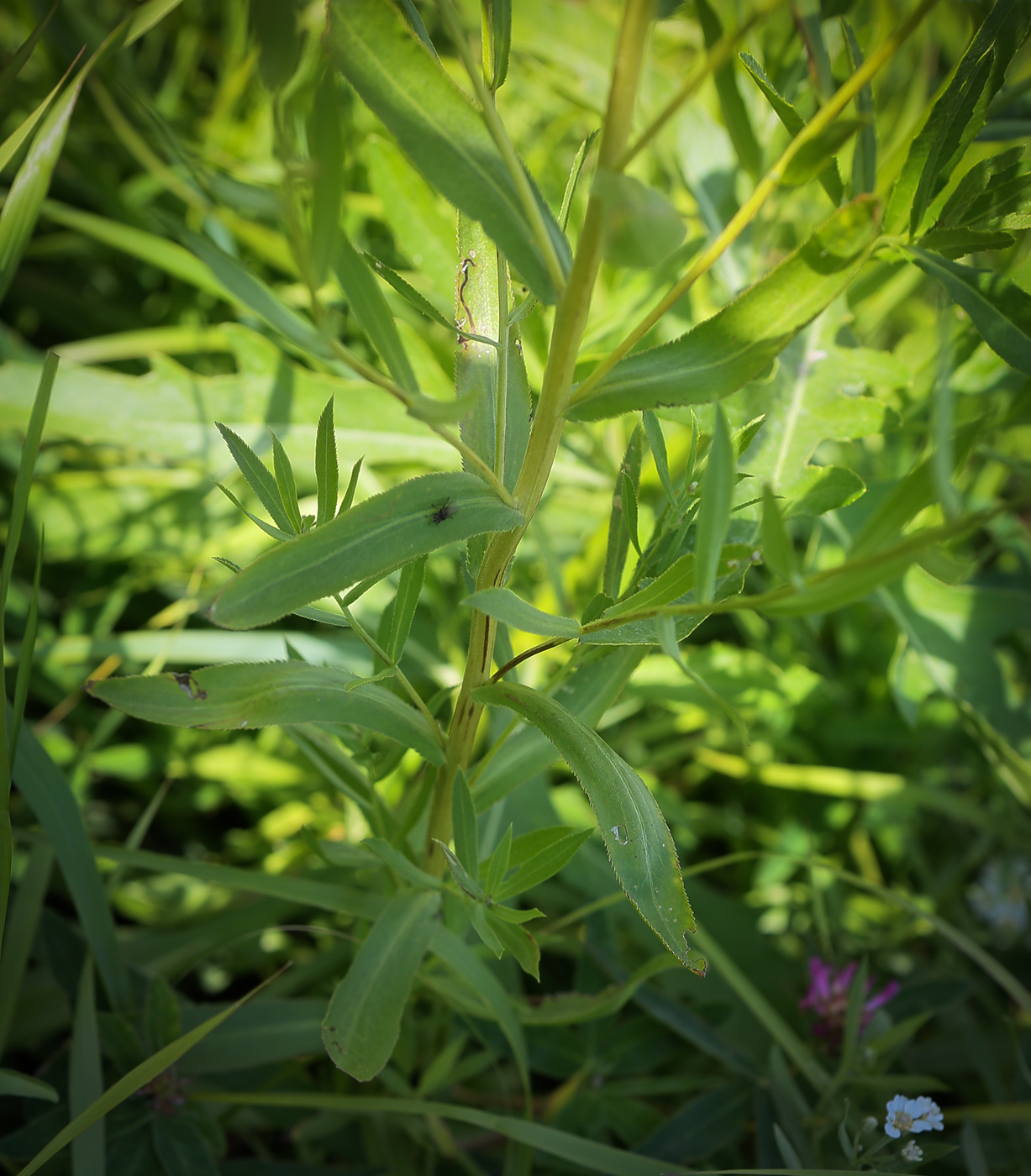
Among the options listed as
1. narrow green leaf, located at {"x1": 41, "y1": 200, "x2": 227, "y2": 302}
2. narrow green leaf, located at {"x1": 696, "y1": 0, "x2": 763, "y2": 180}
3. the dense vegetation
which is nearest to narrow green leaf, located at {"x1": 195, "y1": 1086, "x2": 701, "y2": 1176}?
the dense vegetation

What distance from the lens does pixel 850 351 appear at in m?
0.79

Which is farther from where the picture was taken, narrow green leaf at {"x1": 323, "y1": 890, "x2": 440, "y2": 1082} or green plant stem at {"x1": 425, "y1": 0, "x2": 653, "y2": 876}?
narrow green leaf at {"x1": 323, "y1": 890, "x2": 440, "y2": 1082}

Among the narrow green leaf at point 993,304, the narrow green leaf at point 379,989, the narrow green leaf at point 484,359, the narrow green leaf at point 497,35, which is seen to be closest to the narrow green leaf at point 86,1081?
the narrow green leaf at point 379,989

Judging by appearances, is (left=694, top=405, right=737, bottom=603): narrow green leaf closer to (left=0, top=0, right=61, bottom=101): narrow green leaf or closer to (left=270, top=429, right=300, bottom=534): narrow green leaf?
(left=270, top=429, right=300, bottom=534): narrow green leaf

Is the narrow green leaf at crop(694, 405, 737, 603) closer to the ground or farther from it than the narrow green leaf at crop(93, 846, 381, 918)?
farther from it

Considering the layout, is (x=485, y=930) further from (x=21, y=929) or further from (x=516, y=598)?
(x=21, y=929)

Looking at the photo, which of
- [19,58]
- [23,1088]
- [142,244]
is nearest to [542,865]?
[23,1088]

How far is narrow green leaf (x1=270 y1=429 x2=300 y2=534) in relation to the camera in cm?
45

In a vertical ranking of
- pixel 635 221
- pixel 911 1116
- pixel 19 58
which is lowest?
pixel 911 1116

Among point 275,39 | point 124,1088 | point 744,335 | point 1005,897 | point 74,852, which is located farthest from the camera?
point 1005,897

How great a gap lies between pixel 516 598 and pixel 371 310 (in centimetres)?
15

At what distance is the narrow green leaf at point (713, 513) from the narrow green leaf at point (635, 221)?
0.08m

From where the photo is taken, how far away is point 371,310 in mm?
369

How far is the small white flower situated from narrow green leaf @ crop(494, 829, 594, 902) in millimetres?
297
